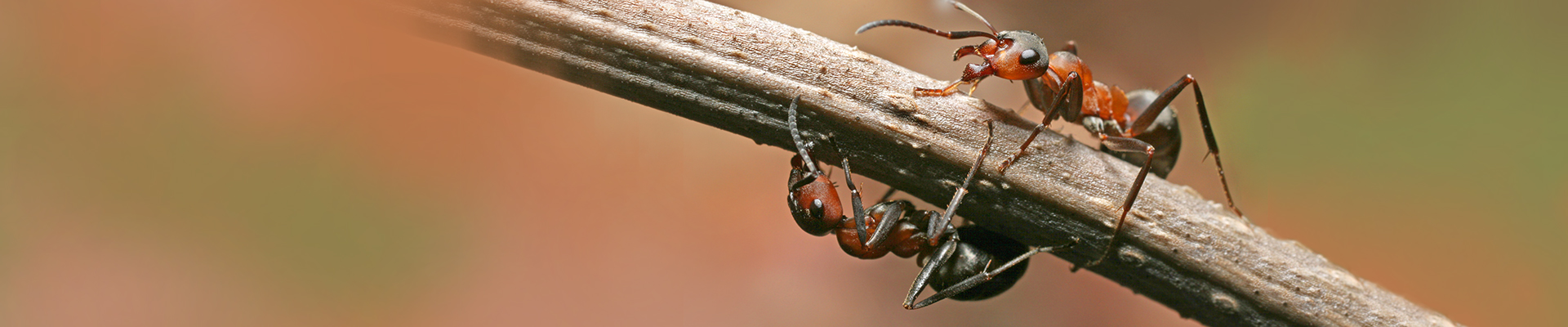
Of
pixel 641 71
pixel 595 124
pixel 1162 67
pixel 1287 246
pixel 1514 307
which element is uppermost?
pixel 1162 67

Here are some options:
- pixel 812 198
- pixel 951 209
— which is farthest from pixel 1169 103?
pixel 812 198

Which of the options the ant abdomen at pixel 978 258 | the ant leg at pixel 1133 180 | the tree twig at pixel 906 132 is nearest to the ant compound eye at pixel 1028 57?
the tree twig at pixel 906 132

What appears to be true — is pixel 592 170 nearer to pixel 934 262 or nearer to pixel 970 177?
pixel 934 262

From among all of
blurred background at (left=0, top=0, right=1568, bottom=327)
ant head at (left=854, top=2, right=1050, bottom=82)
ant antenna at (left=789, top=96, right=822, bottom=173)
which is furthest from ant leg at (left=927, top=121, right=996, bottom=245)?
blurred background at (left=0, top=0, right=1568, bottom=327)

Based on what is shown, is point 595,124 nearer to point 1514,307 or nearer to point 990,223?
point 990,223

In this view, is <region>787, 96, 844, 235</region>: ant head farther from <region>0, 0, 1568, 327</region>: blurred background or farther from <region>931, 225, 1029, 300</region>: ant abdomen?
<region>0, 0, 1568, 327</region>: blurred background

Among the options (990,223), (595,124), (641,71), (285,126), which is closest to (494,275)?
(595,124)

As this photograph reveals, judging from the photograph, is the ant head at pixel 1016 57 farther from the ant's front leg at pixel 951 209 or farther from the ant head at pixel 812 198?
the ant head at pixel 812 198
